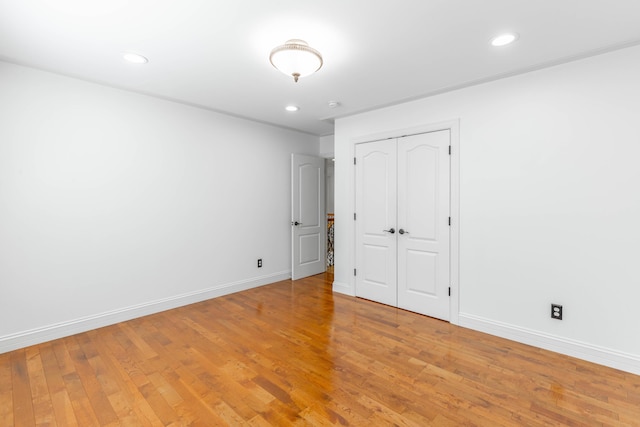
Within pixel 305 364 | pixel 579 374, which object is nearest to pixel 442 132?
pixel 579 374

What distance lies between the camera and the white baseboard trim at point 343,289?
4215mm

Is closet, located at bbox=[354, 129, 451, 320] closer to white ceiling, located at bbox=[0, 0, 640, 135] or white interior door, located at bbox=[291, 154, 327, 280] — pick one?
white ceiling, located at bbox=[0, 0, 640, 135]

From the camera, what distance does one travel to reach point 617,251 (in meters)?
2.40

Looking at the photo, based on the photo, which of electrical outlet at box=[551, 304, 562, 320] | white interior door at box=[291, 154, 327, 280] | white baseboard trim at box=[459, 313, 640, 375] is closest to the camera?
white baseboard trim at box=[459, 313, 640, 375]

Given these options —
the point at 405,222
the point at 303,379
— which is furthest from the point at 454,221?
the point at 303,379

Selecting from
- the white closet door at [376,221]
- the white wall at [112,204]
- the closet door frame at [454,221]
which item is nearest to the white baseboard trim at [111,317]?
the white wall at [112,204]

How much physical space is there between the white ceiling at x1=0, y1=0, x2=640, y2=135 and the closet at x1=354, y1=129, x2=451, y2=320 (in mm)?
759

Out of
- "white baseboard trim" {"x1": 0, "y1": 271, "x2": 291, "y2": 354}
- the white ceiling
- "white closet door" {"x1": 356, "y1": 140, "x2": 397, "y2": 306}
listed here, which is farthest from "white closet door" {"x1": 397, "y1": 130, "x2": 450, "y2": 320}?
"white baseboard trim" {"x1": 0, "y1": 271, "x2": 291, "y2": 354}

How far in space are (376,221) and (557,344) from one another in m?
2.14

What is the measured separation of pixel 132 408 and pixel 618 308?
145 inches

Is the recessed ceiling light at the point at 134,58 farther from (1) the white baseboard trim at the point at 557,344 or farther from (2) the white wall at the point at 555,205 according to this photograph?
(1) the white baseboard trim at the point at 557,344

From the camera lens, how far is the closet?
11.0 ft

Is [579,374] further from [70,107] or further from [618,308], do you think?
[70,107]

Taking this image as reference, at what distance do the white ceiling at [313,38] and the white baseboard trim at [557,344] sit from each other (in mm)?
2424
